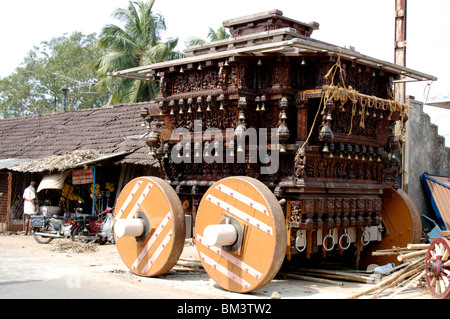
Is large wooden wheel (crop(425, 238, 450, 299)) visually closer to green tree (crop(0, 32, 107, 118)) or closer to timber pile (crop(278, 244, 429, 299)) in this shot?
timber pile (crop(278, 244, 429, 299))

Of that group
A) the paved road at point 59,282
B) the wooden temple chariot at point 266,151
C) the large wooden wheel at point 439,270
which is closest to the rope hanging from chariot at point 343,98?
the wooden temple chariot at point 266,151

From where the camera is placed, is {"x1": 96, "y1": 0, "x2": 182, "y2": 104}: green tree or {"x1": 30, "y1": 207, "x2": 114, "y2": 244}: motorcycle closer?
{"x1": 30, "y1": 207, "x2": 114, "y2": 244}: motorcycle

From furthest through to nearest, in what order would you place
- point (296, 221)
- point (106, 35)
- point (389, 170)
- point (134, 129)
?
point (106, 35)
point (134, 129)
point (389, 170)
point (296, 221)

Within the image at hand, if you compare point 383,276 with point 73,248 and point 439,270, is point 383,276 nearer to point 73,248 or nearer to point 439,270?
point 439,270

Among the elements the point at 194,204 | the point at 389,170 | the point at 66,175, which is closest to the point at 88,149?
the point at 66,175

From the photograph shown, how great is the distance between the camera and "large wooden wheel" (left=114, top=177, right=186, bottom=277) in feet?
25.9

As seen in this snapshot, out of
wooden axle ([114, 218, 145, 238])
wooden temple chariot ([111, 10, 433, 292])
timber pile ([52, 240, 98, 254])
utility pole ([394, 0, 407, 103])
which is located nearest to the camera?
wooden temple chariot ([111, 10, 433, 292])

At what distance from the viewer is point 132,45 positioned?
28.1 meters

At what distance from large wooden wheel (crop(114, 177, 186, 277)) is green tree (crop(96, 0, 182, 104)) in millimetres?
18590

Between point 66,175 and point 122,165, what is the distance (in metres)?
1.87

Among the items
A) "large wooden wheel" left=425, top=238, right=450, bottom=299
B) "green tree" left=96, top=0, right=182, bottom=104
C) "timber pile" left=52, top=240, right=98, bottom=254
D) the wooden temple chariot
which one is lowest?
"timber pile" left=52, top=240, right=98, bottom=254

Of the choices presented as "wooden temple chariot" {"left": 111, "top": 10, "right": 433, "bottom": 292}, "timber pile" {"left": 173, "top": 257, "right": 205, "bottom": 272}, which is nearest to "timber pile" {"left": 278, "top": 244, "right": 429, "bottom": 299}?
"wooden temple chariot" {"left": 111, "top": 10, "right": 433, "bottom": 292}

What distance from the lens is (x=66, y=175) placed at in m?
15.8
